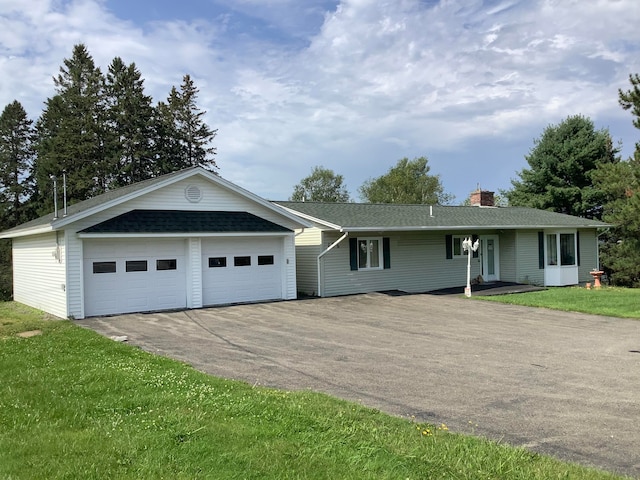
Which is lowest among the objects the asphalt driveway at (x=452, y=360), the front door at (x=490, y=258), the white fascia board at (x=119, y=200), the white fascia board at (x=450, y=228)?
the asphalt driveway at (x=452, y=360)

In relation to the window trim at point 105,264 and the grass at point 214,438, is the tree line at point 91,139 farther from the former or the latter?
the grass at point 214,438

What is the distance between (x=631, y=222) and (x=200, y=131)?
30.1 meters

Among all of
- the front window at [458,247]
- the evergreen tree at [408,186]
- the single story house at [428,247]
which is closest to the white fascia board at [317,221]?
the single story house at [428,247]

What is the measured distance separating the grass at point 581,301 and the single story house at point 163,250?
25.0 ft

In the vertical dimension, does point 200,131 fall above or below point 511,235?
above

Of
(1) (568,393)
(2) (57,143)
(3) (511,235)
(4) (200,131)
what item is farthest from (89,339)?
(4) (200,131)

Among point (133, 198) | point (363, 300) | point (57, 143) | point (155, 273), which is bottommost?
point (363, 300)

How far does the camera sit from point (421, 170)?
60.8 meters

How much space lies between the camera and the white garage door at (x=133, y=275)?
47.7 ft

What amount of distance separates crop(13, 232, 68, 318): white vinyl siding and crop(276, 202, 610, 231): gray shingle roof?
8.38 m

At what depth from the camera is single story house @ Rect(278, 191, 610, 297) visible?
1947cm

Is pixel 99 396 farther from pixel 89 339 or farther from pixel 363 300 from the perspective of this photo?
pixel 363 300

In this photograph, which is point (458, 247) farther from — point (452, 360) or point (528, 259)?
point (452, 360)

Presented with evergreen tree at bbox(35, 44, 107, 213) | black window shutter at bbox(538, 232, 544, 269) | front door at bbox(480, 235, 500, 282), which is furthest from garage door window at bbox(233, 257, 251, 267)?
evergreen tree at bbox(35, 44, 107, 213)
